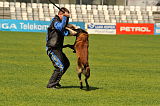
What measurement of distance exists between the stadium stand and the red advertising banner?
7771 mm

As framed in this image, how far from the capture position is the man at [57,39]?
11102 millimetres

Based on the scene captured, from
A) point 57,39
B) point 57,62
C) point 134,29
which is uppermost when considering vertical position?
point 57,39

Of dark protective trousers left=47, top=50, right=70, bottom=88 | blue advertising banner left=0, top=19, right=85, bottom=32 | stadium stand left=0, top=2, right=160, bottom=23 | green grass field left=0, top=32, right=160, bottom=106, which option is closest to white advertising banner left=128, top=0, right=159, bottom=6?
stadium stand left=0, top=2, right=160, bottom=23

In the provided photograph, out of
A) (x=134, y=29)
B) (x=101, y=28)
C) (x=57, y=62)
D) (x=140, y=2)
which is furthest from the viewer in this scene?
(x=140, y=2)

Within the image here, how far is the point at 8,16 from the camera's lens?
57.8 m

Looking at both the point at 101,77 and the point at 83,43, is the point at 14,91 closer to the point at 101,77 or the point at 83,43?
the point at 83,43

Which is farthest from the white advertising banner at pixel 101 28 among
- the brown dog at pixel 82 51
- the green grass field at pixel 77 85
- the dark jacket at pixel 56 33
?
the brown dog at pixel 82 51

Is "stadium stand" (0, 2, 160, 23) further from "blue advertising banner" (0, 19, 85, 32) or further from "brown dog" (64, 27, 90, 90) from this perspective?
"brown dog" (64, 27, 90, 90)

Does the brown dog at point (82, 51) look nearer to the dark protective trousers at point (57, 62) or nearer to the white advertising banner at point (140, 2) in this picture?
the dark protective trousers at point (57, 62)

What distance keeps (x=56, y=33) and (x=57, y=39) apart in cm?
15

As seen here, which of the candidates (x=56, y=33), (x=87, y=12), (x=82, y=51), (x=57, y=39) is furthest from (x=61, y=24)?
(x=87, y=12)

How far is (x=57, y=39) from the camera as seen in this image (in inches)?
448

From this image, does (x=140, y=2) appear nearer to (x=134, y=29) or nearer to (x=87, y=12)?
(x=87, y=12)

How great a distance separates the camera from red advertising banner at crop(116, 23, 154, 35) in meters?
52.3
